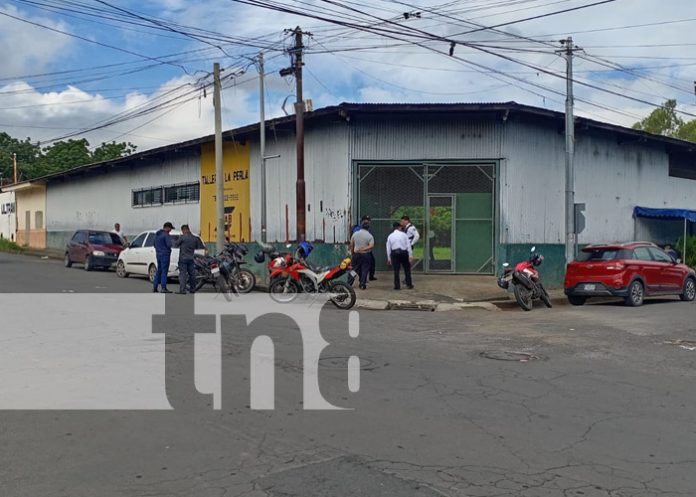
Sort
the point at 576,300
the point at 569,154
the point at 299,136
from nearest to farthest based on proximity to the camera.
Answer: the point at 576,300 → the point at 569,154 → the point at 299,136

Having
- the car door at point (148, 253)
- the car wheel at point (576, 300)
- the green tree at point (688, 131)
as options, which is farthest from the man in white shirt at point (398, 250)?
the green tree at point (688, 131)

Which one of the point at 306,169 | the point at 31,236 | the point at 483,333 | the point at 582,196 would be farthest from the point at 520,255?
the point at 31,236

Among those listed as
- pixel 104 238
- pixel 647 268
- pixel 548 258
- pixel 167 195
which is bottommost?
pixel 647 268

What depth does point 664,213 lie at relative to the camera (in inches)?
1037

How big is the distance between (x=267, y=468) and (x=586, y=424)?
2.91m

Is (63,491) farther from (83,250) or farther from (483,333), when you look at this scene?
(83,250)

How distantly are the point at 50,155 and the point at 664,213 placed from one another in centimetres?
6129

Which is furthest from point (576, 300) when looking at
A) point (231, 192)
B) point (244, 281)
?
point (231, 192)

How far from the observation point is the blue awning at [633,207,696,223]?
2578 centimetres

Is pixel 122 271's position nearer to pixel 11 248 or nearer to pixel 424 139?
pixel 424 139

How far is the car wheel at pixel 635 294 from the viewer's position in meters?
16.5

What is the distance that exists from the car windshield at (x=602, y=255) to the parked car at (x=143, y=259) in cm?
1001

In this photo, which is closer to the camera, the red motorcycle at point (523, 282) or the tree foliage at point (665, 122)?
the red motorcycle at point (523, 282)

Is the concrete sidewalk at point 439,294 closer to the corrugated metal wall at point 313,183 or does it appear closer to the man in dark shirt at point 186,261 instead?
the corrugated metal wall at point 313,183
